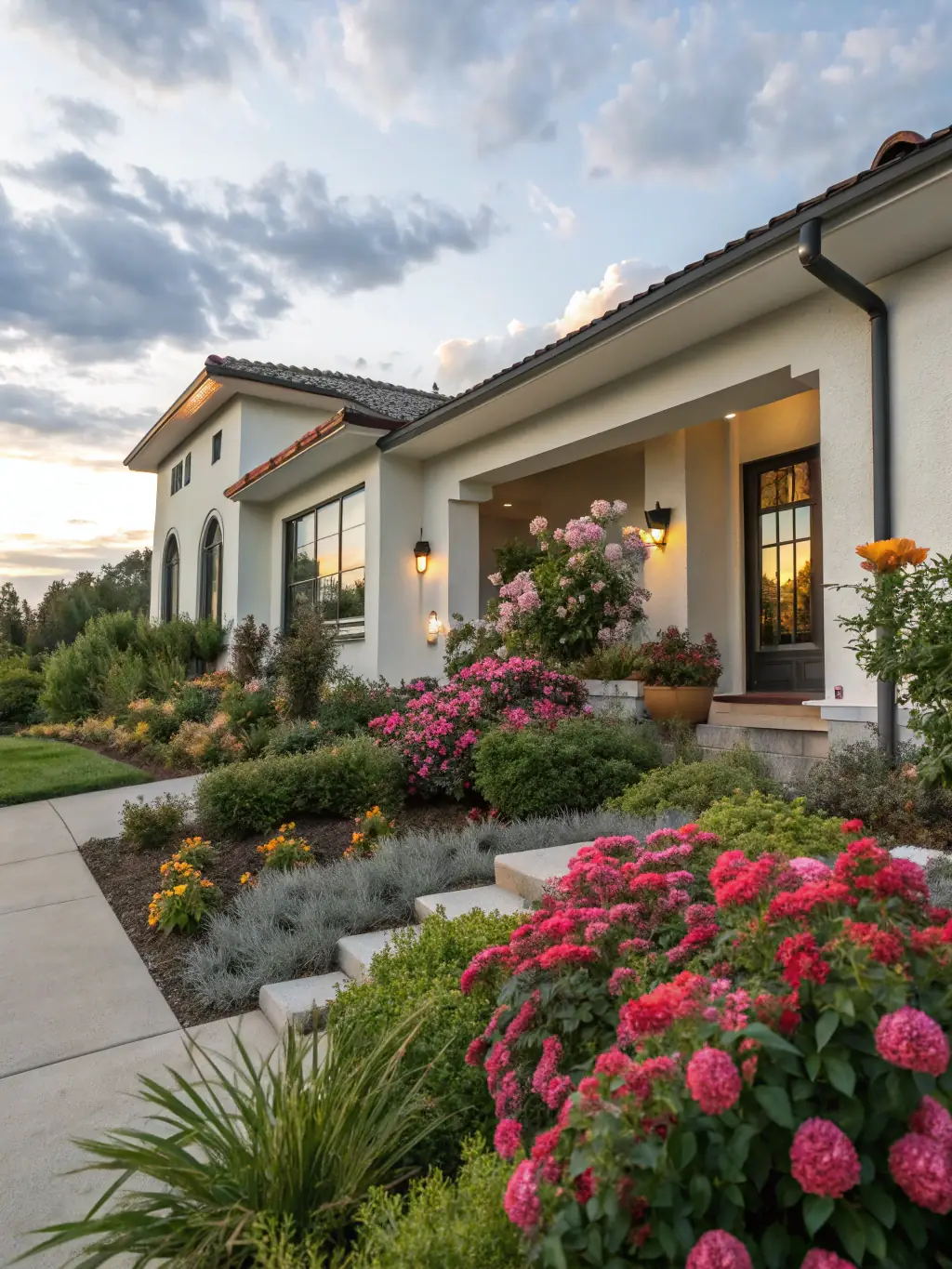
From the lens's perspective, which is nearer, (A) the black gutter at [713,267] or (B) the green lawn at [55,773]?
(A) the black gutter at [713,267]

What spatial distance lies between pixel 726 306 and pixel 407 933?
4.88 m

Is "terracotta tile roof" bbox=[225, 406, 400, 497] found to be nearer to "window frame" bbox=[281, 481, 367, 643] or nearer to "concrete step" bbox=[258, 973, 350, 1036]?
"window frame" bbox=[281, 481, 367, 643]

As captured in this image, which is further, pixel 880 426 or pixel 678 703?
pixel 678 703

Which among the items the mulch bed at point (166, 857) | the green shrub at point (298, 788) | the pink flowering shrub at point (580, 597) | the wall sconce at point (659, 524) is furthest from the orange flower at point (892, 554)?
the wall sconce at point (659, 524)

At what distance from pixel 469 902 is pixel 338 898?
624 millimetres

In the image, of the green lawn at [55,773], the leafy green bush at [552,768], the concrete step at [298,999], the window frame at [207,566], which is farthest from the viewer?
the window frame at [207,566]

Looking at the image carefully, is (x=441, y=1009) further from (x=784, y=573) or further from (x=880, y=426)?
(x=784, y=573)

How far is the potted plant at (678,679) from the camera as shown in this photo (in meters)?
6.47

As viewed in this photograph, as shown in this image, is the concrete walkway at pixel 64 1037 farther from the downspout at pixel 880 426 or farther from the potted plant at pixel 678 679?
the potted plant at pixel 678 679

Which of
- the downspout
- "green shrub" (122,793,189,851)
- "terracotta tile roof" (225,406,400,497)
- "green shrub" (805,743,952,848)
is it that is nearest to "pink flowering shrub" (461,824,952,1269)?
"green shrub" (805,743,952,848)

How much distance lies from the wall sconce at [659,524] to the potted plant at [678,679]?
1.30m

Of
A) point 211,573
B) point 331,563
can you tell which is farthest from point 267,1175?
point 211,573

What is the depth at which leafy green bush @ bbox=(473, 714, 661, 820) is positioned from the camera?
15.8ft

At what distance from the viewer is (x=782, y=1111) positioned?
3.14ft
